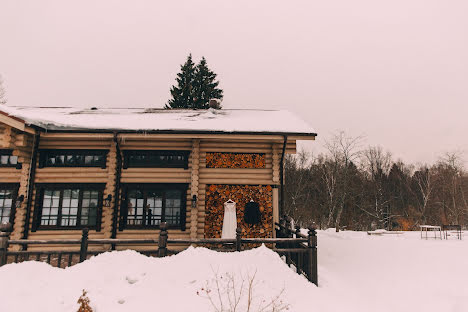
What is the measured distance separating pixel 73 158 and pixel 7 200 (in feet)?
8.83

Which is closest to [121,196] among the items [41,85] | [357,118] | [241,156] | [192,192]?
[192,192]

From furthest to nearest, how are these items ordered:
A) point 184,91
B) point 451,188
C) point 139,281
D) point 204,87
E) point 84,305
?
point 451,188, point 204,87, point 184,91, point 139,281, point 84,305

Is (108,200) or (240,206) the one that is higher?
(108,200)

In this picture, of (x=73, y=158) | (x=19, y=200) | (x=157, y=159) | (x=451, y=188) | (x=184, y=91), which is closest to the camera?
(x=19, y=200)

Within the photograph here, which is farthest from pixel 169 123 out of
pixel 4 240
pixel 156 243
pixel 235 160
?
pixel 4 240

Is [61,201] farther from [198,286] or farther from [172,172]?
[198,286]

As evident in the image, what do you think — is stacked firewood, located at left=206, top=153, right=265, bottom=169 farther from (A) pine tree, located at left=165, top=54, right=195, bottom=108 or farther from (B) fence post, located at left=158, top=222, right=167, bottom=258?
(A) pine tree, located at left=165, top=54, right=195, bottom=108

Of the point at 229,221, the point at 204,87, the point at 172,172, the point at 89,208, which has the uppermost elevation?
the point at 204,87

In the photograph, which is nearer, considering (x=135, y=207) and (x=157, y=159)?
(x=135, y=207)

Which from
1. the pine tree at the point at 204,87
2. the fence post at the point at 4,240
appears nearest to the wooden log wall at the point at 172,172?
the fence post at the point at 4,240

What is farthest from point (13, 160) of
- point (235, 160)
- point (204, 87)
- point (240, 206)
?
point (204, 87)

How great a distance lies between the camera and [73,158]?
9.73m

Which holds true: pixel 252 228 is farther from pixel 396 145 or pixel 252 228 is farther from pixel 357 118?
pixel 357 118

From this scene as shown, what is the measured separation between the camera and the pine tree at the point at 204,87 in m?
29.8
